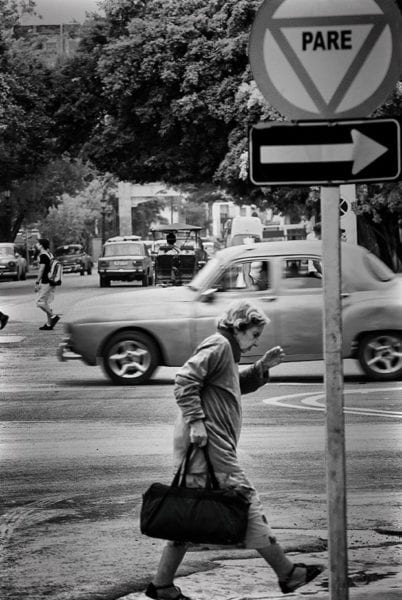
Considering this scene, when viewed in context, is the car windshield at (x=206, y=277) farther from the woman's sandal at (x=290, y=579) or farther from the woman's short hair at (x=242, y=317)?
the woman's sandal at (x=290, y=579)

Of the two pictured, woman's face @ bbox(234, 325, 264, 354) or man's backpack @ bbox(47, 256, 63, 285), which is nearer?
woman's face @ bbox(234, 325, 264, 354)

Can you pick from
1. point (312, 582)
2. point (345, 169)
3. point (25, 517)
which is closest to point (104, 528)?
point (25, 517)

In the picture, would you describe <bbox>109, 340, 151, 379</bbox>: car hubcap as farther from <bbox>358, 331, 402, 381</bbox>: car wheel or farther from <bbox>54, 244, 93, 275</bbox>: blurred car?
<bbox>54, 244, 93, 275</bbox>: blurred car

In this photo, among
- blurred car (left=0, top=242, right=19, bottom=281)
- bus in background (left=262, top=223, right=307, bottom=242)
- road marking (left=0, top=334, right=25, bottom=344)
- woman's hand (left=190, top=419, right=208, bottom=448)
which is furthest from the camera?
bus in background (left=262, top=223, right=307, bottom=242)

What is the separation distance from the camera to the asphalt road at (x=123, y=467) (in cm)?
766

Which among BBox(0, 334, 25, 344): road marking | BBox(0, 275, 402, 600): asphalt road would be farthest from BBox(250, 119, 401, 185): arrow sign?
BBox(0, 334, 25, 344): road marking

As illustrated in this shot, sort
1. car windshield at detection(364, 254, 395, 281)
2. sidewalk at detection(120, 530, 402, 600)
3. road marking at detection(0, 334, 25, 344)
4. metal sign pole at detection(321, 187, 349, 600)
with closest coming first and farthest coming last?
metal sign pole at detection(321, 187, 349, 600)
sidewalk at detection(120, 530, 402, 600)
car windshield at detection(364, 254, 395, 281)
road marking at detection(0, 334, 25, 344)

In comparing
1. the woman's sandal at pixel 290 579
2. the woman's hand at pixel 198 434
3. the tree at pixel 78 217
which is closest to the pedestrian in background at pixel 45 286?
the woman's sandal at pixel 290 579

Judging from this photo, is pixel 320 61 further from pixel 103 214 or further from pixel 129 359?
pixel 103 214

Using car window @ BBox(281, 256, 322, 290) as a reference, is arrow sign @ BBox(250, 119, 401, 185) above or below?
above

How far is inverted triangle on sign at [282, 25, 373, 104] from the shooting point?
17.1ft

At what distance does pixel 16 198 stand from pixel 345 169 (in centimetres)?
7062

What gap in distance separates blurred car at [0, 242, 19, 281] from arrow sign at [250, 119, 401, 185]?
60.5m

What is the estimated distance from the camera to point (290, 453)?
36.6ft
